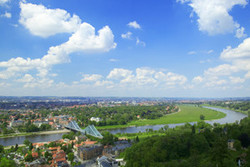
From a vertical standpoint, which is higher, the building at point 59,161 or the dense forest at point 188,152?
the dense forest at point 188,152

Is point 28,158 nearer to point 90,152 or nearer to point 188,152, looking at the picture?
point 90,152

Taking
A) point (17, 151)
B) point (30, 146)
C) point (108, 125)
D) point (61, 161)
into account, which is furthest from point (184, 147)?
point (108, 125)

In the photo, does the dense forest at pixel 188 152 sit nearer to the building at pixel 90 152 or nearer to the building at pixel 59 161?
the building at pixel 90 152

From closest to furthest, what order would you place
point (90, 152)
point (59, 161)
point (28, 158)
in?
point (59, 161)
point (28, 158)
point (90, 152)

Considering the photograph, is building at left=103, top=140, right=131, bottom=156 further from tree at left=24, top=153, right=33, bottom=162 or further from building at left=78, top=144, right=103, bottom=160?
tree at left=24, top=153, right=33, bottom=162

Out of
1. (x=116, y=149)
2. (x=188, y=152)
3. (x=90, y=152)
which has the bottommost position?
(x=90, y=152)

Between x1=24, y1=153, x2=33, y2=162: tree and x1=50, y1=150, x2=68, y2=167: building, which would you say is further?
x1=24, y1=153, x2=33, y2=162: tree

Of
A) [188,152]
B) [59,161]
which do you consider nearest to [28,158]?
[59,161]

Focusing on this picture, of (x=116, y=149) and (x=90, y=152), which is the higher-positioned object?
(x=116, y=149)

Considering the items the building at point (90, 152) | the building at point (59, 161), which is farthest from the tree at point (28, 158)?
the building at point (90, 152)

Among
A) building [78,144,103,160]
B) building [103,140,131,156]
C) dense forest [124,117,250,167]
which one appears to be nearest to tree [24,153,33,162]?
building [78,144,103,160]

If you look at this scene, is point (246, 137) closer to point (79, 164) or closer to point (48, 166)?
point (79, 164)
